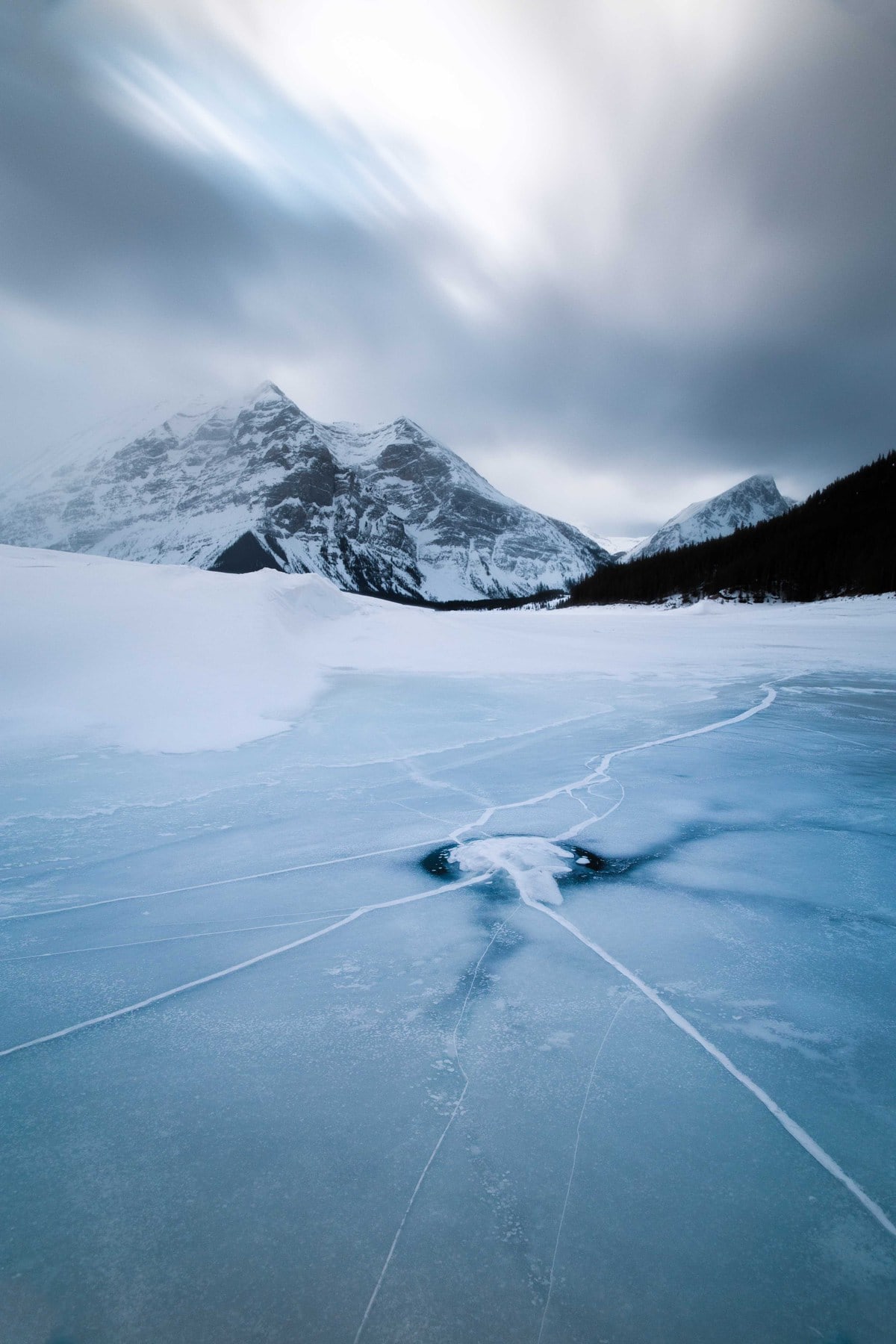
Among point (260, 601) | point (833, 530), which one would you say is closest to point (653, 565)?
point (833, 530)

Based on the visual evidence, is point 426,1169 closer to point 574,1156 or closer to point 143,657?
point 574,1156

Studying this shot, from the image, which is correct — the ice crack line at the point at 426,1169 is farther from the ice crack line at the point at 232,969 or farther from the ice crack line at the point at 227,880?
the ice crack line at the point at 227,880

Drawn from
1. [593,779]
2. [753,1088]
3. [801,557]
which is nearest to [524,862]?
[753,1088]

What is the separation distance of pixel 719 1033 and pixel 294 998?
1.82 meters

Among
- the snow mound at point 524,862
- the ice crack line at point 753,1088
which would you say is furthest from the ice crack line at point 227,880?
the ice crack line at point 753,1088

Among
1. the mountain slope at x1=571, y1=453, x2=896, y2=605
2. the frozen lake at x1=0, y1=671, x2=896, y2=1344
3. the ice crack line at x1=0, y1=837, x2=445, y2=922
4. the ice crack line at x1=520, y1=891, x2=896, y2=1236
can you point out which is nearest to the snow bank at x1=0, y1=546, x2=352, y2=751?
the frozen lake at x1=0, y1=671, x2=896, y2=1344

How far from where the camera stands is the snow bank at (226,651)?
798cm

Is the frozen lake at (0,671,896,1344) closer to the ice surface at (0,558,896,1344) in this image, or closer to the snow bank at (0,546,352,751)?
the ice surface at (0,558,896,1344)

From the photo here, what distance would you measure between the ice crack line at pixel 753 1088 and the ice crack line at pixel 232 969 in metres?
0.86

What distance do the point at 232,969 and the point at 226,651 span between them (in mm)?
9142

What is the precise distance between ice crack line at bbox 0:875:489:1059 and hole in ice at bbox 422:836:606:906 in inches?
6.4

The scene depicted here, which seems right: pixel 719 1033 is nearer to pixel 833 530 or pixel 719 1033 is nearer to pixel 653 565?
pixel 833 530

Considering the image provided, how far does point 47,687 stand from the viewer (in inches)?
325

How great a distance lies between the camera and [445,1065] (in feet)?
7.46
